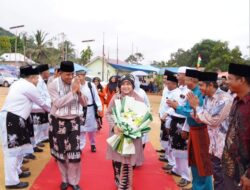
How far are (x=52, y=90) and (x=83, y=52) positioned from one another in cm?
4862

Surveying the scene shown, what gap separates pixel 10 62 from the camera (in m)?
58.1

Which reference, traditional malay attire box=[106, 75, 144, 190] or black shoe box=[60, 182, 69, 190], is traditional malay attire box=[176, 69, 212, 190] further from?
black shoe box=[60, 182, 69, 190]

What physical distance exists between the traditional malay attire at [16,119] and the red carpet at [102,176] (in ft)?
1.41

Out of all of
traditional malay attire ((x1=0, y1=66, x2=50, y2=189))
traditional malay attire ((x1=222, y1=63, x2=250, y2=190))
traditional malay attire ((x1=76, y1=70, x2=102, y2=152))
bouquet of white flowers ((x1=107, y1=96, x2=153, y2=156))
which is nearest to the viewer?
traditional malay attire ((x1=222, y1=63, x2=250, y2=190))

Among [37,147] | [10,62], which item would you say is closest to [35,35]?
[10,62]

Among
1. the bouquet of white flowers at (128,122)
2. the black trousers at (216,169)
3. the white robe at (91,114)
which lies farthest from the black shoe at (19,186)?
the black trousers at (216,169)

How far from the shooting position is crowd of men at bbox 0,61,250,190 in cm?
311

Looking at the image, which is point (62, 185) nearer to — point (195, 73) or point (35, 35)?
point (195, 73)

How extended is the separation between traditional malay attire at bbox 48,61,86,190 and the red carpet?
653 mm

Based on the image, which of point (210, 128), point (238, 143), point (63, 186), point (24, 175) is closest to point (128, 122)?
point (210, 128)

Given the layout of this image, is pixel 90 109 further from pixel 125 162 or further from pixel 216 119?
pixel 216 119

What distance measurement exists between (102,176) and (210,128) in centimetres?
234

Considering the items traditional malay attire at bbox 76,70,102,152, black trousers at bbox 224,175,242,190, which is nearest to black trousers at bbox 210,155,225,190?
black trousers at bbox 224,175,242,190

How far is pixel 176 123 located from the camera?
18.3 ft
